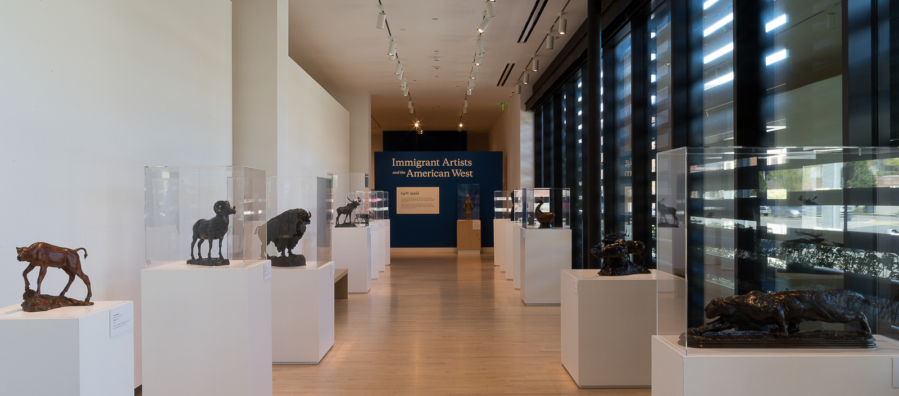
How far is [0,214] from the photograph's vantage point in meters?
2.64

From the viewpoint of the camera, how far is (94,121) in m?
3.38

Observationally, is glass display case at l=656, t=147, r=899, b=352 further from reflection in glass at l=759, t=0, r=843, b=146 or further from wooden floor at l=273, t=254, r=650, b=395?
wooden floor at l=273, t=254, r=650, b=395

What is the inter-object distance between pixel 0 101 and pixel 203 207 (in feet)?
3.67

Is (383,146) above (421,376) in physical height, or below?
above

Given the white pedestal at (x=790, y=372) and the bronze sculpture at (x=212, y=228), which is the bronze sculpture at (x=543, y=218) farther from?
the white pedestal at (x=790, y=372)

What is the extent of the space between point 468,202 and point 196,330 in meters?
Answer: 11.9

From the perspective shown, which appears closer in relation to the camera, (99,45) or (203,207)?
(203,207)

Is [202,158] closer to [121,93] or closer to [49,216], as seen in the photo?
[121,93]

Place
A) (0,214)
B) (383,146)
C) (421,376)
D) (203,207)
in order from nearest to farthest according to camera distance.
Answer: (0,214)
(203,207)
(421,376)
(383,146)

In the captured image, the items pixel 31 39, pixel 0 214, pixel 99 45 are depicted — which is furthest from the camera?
pixel 99 45

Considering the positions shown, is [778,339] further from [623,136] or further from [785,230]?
[623,136]

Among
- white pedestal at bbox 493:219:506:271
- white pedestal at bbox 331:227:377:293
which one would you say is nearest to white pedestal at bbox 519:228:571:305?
white pedestal at bbox 331:227:377:293

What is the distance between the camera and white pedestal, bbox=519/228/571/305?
6824mm

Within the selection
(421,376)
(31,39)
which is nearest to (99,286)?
(31,39)
